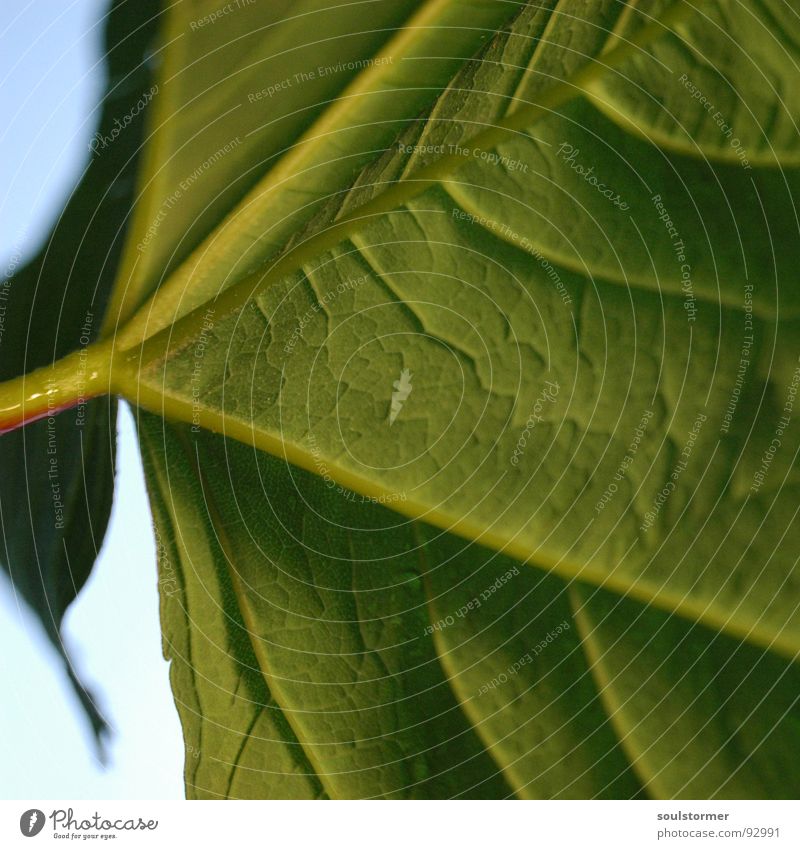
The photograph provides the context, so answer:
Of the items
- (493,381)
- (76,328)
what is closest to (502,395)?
(493,381)

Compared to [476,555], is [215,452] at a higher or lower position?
higher

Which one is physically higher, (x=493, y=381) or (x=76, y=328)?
(x=76, y=328)

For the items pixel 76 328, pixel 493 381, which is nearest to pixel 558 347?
pixel 493 381

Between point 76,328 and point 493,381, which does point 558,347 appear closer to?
point 493,381

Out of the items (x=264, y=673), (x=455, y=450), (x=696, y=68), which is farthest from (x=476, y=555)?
(x=696, y=68)

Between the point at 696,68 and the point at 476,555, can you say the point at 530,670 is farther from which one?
the point at 696,68
